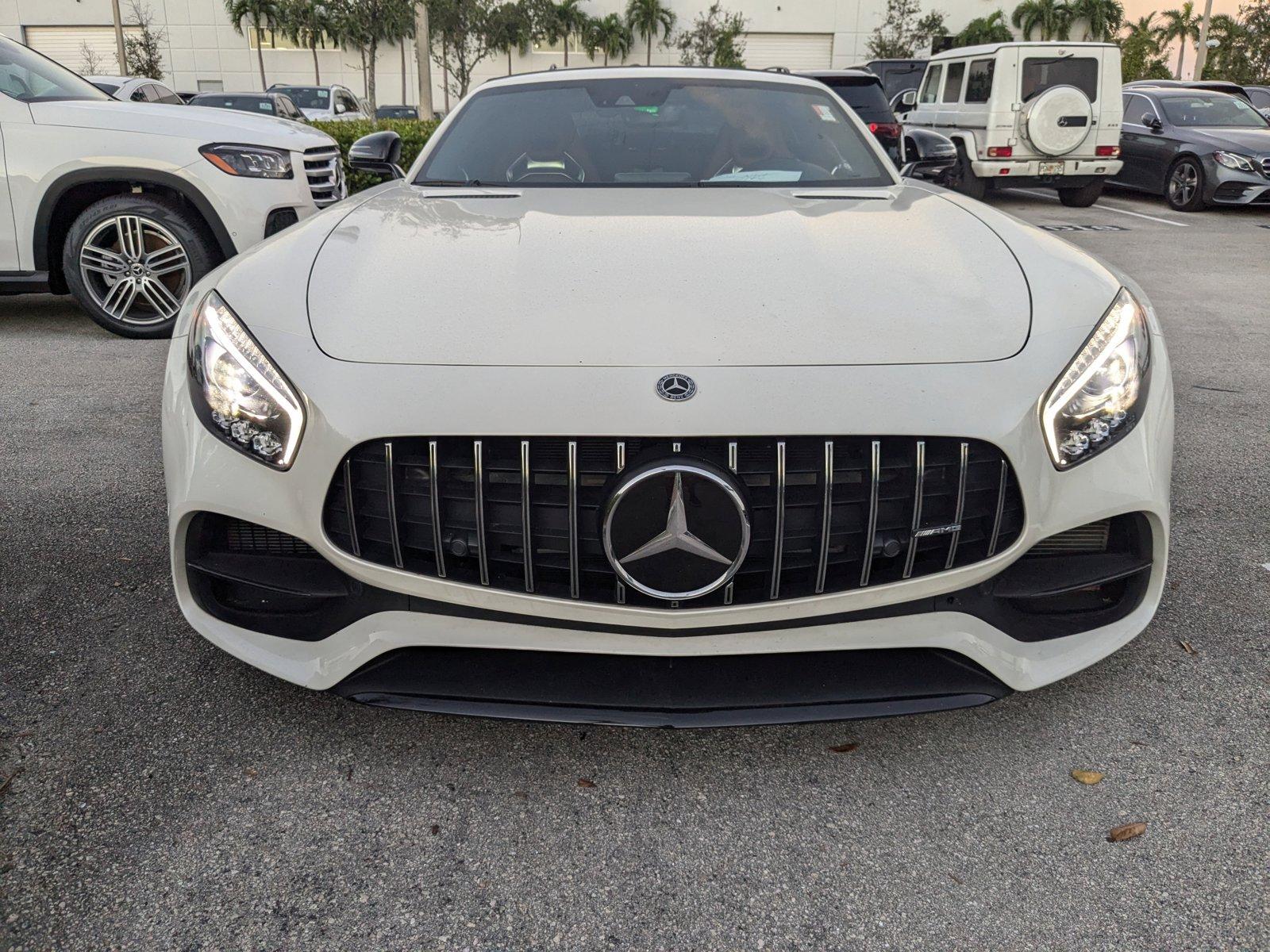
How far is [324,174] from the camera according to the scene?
235 inches

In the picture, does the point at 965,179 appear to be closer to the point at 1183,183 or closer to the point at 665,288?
the point at 1183,183

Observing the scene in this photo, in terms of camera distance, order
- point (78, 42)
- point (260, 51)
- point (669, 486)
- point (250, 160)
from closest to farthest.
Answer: point (669, 486) < point (250, 160) < point (78, 42) < point (260, 51)

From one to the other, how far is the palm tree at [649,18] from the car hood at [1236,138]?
37.3 metres

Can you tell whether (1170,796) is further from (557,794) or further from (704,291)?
(704,291)

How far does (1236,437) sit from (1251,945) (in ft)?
10.0

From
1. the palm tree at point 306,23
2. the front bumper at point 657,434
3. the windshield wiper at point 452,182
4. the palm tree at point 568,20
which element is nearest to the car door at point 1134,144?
the windshield wiper at point 452,182

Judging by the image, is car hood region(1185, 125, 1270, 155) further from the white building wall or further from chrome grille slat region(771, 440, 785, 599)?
the white building wall

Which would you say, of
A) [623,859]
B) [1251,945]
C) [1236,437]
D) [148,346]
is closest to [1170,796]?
[1251,945]

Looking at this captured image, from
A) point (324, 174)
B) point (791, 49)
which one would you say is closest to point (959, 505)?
point (324, 174)

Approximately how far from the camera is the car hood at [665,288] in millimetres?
1812

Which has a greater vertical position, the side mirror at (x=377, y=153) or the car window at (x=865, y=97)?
the car window at (x=865, y=97)

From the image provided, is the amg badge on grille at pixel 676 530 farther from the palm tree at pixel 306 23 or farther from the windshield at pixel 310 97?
the palm tree at pixel 306 23

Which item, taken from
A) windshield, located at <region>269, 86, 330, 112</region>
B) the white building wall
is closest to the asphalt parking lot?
windshield, located at <region>269, 86, 330, 112</region>

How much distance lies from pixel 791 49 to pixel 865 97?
129ft
